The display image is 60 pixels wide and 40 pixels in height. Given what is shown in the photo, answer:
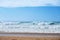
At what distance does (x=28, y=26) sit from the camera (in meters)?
1.66

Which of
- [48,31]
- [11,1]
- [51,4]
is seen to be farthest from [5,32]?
[51,4]

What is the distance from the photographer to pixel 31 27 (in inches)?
65.1

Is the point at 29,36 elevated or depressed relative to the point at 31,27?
depressed

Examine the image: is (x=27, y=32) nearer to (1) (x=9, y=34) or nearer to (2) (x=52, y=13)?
(1) (x=9, y=34)

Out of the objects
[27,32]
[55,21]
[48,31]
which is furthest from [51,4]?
[27,32]

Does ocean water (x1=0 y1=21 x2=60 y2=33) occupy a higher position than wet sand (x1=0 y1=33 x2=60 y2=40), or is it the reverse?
ocean water (x1=0 y1=21 x2=60 y2=33)

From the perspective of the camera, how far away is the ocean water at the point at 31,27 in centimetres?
163

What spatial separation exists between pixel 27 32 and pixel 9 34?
23cm

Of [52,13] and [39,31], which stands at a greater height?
[52,13]

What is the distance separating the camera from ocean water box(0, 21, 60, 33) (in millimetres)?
1632

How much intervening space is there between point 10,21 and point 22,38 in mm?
260

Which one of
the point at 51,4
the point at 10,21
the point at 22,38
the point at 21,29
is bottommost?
the point at 22,38

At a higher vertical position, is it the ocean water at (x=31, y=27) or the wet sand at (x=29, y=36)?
the ocean water at (x=31, y=27)

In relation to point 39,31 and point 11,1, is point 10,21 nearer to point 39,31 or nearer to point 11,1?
point 11,1
